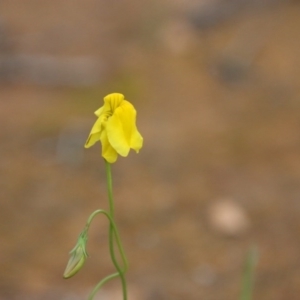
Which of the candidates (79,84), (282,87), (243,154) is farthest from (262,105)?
(79,84)

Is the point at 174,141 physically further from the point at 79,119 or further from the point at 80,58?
the point at 80,58

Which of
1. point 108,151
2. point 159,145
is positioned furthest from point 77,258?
point 159,145

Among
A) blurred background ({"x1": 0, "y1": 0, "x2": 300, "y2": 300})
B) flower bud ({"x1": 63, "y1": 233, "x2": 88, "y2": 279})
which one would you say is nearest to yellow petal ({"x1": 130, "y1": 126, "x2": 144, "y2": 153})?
flower bud ({"x1": 63, "y1": 233, "x2": 88, "y2": 279})

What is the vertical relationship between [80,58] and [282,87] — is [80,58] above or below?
above

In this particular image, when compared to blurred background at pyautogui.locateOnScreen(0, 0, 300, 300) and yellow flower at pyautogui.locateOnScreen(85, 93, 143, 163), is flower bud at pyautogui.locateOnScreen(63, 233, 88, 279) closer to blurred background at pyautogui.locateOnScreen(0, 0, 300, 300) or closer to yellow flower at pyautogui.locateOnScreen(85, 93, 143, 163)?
yellow flower at pyautogui.locateOnScreen(85, 93, 143, 163)

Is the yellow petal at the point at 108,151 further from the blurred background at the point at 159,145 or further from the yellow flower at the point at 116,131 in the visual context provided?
the blurred background at the point at 159,145

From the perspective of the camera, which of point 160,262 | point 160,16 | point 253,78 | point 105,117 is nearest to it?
point 105,117
